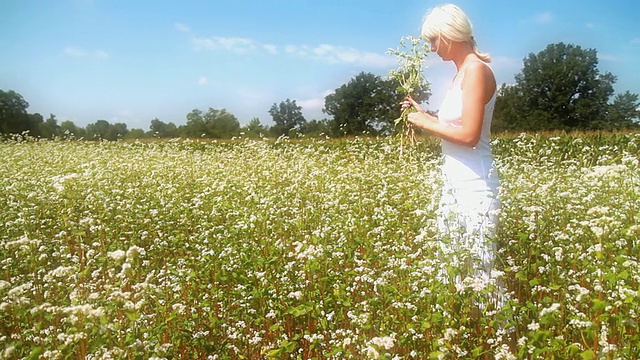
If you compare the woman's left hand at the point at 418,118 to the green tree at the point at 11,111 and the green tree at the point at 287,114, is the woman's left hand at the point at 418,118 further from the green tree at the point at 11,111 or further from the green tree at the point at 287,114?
the green tree at the point at 287,114

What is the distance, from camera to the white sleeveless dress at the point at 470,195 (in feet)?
11.1

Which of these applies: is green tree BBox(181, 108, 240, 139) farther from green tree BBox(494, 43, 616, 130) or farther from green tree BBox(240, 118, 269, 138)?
green tree BBox(494, 43, 616, 130)

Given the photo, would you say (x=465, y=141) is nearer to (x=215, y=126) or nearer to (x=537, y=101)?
(x=215, y=126)

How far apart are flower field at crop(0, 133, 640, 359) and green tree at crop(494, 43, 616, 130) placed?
148ft

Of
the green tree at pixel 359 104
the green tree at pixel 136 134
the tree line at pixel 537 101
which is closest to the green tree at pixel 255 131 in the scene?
the green tree at pixel 136 134

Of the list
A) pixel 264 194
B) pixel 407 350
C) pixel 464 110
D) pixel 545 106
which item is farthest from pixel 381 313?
pixel 545 106

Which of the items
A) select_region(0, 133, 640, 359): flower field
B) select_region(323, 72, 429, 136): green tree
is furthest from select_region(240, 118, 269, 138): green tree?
select_region(323, 72, 429, 136): green tree

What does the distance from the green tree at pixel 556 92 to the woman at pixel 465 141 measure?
48528mm

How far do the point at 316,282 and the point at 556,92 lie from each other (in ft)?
172

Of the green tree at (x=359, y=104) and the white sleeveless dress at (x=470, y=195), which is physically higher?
the green tree at (x=359, y=104)

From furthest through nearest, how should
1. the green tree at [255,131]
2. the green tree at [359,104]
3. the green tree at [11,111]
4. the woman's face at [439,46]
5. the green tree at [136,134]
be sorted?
1. the green tree at [359,104]
2. the green tree at [136,134]
3. the green tree at [11,111]
4. the green tree at [255,131]
5. the woman's face at [439,46]

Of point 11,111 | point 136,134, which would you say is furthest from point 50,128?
point 136,134

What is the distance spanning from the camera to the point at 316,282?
4.10 m

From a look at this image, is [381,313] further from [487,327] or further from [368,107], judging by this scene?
[368,107]
